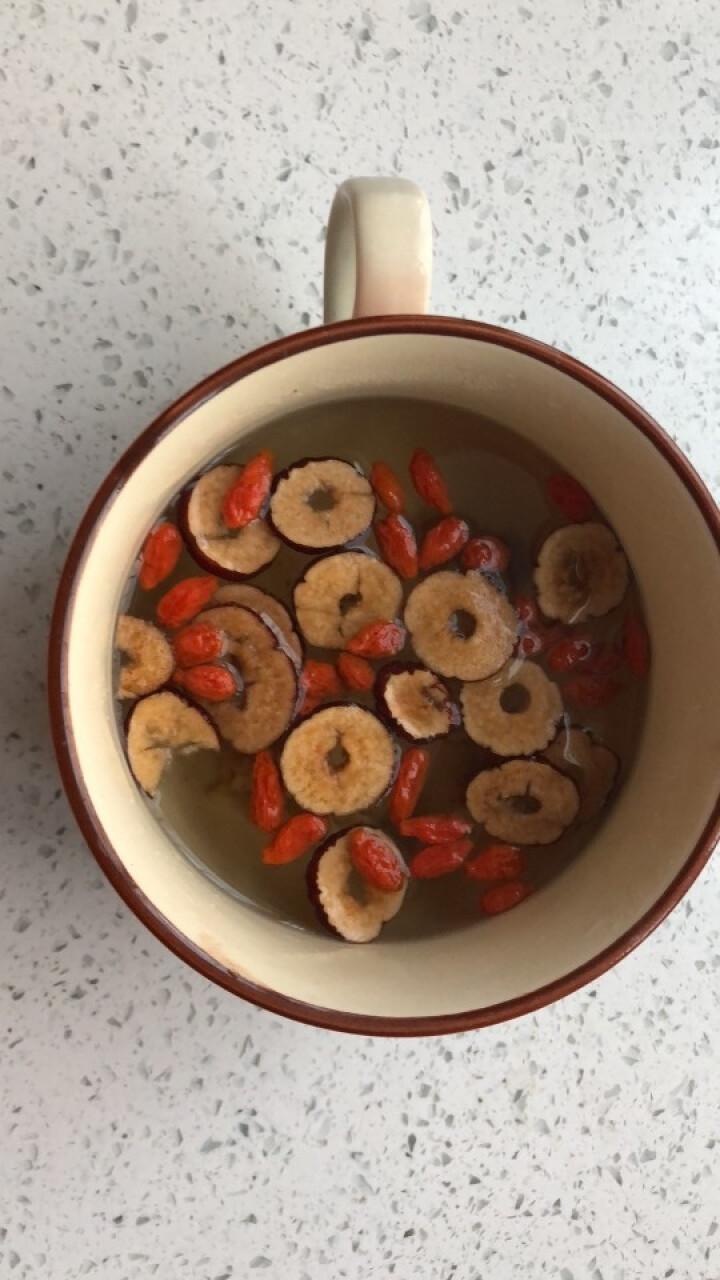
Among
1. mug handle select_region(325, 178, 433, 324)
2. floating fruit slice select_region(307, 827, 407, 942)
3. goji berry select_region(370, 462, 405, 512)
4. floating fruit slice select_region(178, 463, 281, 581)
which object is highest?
mug handle select_region(325, 178, 433, 324)

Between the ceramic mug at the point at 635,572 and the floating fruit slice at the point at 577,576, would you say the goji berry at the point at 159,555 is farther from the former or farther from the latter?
the floating fruit slice at the point at 577,576

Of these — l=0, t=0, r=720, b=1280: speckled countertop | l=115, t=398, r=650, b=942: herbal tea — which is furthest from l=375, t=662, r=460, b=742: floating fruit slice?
l=0, t=0, r=720, b=1280: speckled countertop

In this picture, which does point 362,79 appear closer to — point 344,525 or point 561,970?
point 344,525

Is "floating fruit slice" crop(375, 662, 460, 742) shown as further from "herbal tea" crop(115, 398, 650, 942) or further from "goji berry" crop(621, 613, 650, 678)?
"goji berry" crop(621, 613, 650, 678)

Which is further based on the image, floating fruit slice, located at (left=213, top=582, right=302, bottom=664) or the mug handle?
floating fruit slice, located at (left=213, top=582, right=302, bottom=664)

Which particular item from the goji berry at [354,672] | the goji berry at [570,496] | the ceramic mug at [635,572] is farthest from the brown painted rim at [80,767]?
the goji berry at [354,672]

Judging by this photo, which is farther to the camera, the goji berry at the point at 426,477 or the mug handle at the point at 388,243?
the goji berry at the point at 426,477
